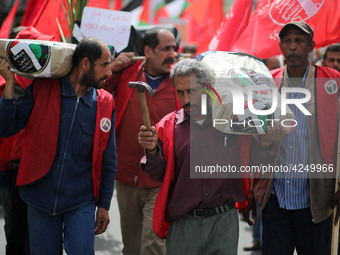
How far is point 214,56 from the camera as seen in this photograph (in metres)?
3.23

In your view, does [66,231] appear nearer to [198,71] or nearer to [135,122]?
[135,122]

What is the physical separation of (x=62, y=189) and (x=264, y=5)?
8.34 ft

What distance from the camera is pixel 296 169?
3.62 metres

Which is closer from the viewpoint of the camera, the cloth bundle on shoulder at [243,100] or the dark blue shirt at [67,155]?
the cloth bundle on shoulder at [243,100]

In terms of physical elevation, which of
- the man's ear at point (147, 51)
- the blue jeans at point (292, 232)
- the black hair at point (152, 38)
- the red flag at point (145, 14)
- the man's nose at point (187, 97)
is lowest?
the blue jeans at point (292, 232)

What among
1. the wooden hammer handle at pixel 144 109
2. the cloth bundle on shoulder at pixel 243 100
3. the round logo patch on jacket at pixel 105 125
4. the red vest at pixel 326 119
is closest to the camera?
the wooden hammer handle at pixel 144 109

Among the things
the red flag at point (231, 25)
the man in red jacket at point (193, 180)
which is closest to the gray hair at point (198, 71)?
the man in red jacket at point (193, 180)

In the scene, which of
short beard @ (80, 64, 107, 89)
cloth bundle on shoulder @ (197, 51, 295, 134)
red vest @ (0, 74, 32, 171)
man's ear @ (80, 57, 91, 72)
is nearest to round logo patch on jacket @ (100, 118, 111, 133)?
short beard @ (80, 64, 107, 89)

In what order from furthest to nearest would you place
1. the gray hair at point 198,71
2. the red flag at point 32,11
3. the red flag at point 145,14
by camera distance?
the red flag at point 145,14 → the red flag at point 32,11 → the gray hair at point 198,71

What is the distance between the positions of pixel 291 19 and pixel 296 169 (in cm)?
141

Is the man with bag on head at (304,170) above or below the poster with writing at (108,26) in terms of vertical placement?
below

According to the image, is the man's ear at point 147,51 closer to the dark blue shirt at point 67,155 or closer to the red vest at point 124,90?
the red vest at point 124,90

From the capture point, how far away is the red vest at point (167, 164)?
10.2ft

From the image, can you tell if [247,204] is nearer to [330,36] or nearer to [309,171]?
[309,171]
